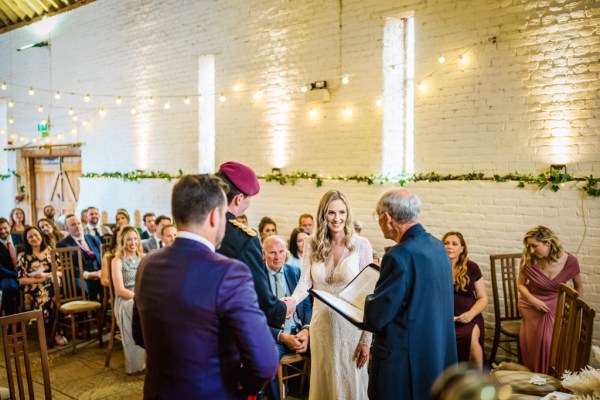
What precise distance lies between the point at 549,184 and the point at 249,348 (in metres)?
4.42

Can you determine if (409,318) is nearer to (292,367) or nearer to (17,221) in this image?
(292,367)

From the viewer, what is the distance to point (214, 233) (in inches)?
65.6

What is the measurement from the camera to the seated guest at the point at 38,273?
18.8 feet

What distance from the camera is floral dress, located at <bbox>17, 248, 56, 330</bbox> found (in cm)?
578

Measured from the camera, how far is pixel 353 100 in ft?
21.7

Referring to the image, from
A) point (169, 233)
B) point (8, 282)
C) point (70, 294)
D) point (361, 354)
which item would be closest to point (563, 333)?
point (361, 354)

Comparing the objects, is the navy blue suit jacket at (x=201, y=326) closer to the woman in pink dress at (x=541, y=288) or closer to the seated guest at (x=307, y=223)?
the woman in pink dress at (x=541, y=288)

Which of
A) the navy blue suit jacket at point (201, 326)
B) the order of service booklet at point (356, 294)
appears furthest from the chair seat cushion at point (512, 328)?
the navy blue suit jacket at point (201, 326)

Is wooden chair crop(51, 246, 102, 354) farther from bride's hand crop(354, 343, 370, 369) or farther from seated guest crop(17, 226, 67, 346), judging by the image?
bride's hand crop(354, 343, 370, 369)

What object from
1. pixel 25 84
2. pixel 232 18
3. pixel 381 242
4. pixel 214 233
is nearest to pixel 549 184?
pixel 381 242

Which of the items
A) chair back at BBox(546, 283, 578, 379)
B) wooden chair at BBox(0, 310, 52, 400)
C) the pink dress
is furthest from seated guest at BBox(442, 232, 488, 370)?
wooden chair at BBox(0, 310, 52, 400)

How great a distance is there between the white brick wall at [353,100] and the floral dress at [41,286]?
2.93 metres

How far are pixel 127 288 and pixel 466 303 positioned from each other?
3084 millimetres

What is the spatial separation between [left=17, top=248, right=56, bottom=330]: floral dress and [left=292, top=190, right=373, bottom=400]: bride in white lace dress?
12.4 feet
